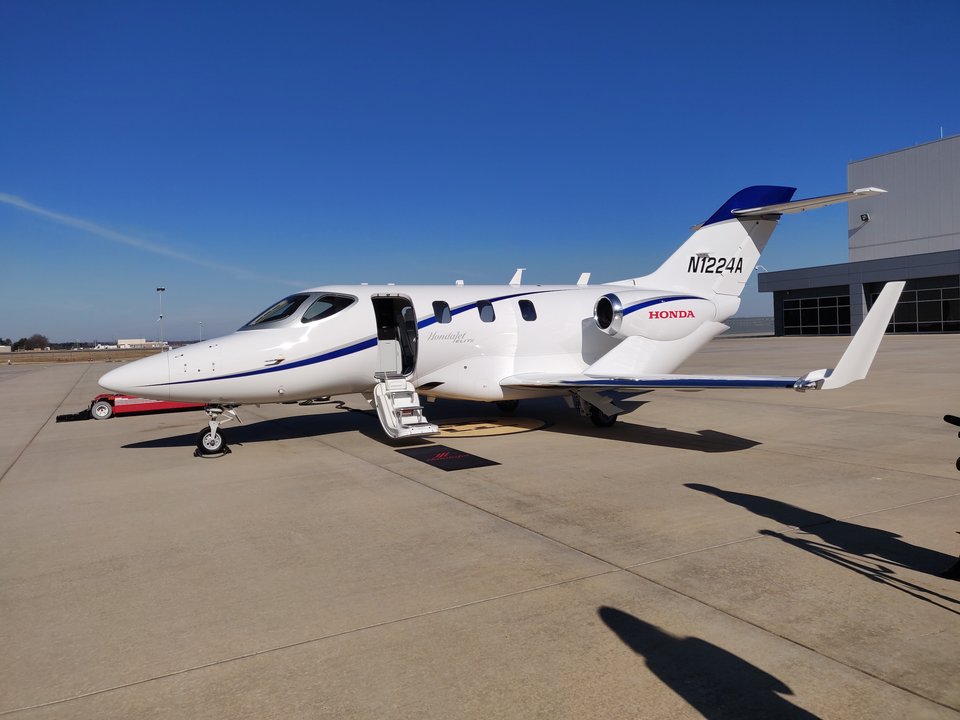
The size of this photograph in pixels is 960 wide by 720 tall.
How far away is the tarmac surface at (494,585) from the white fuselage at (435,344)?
1.25 meters

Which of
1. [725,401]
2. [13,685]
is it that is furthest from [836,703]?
[725,401]

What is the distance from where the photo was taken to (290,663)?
3723 mm

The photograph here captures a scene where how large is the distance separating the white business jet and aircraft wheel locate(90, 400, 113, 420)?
604 centimetres

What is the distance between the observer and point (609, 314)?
12.3 m

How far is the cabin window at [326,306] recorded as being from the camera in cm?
1048

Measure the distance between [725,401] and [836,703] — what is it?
12.8 m

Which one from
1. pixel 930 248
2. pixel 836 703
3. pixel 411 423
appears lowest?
pixel 836 703

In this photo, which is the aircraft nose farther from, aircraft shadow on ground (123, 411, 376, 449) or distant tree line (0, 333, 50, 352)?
distant tree line (0, 333, 50, 352)

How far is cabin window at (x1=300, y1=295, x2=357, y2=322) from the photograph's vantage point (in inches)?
413

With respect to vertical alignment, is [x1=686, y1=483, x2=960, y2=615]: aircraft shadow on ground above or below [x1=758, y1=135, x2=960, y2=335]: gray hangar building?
below

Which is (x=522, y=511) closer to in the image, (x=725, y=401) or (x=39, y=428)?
(x=725, y=401)

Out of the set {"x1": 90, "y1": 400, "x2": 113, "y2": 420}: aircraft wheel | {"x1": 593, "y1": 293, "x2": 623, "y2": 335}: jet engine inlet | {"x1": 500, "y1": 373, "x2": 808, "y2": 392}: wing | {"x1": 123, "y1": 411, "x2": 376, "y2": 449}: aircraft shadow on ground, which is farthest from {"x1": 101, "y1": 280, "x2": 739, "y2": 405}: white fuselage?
{"x1": 90, "y1": 400, "x2": 113, "y2": 420}: aircraft wheel

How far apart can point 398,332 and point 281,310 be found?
81.9 inches

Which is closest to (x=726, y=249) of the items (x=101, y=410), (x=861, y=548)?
(x=861, y=548)
